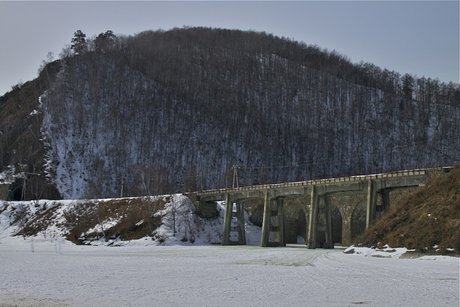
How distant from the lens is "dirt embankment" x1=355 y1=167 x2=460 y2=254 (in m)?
35.7

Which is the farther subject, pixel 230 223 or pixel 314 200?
pixel 230 223

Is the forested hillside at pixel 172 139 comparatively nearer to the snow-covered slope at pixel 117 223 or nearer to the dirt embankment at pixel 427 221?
the snow-covered slope at pixel 117 223

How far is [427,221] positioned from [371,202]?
16472 mm

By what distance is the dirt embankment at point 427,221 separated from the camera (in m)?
35.7

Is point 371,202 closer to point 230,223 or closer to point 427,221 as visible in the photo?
point 427,221

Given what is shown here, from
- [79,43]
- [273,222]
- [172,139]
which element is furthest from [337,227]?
[79,43]

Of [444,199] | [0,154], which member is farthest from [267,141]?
[444,199]

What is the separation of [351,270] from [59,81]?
459ft

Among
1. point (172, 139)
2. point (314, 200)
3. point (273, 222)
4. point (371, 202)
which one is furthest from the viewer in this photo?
point (172, 139)

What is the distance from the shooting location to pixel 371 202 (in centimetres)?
5497

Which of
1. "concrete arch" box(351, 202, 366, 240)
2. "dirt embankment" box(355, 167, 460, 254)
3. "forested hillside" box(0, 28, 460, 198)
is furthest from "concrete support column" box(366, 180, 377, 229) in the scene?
"forested hillside" box(0, 28, 460, 198)

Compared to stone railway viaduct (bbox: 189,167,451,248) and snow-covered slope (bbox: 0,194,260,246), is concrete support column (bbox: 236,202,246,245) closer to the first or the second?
stone railway viaduct (bbox: 189,167,451,248)

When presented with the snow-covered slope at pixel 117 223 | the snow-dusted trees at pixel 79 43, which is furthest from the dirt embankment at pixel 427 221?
the snow-dusted trees at pixel 79 43

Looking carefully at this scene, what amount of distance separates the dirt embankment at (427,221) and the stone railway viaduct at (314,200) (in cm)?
419
